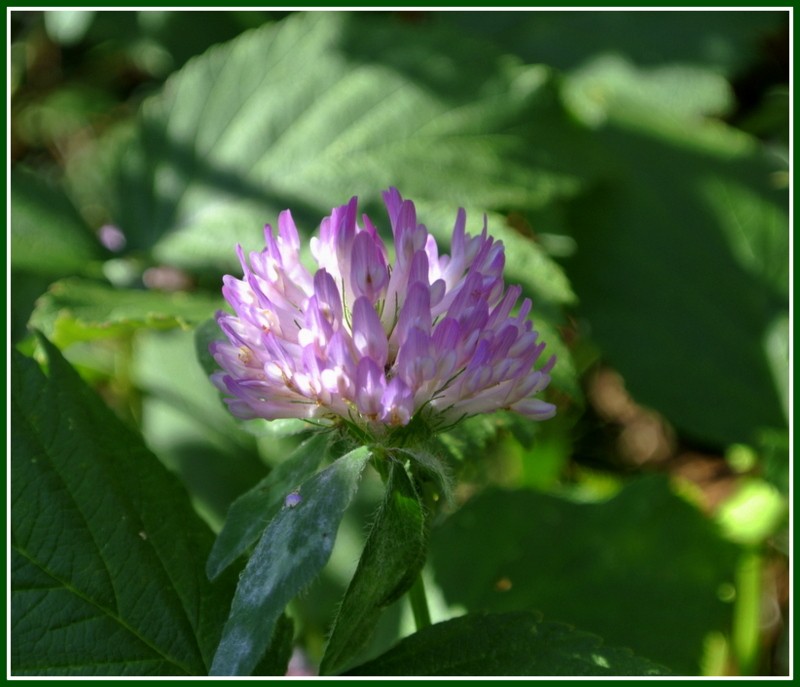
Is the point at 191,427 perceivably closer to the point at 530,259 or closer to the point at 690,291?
the point at 530,259

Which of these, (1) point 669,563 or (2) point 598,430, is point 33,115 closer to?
(2) point 598,430

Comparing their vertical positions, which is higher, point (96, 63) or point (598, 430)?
point (96, 63)

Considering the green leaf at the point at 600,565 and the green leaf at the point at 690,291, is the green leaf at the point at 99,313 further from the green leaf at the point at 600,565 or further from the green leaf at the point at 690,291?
the green leaf at the point at 690,291

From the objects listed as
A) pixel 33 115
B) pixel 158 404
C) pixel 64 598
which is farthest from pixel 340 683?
pixel 33 115

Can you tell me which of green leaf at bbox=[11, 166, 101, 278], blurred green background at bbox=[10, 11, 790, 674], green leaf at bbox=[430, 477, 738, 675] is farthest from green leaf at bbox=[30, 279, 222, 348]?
green leaf at bbox=[430, 477, 738, 675]

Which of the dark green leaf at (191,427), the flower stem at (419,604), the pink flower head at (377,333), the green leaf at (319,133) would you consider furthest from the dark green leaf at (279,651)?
the green leaf at (319,133)

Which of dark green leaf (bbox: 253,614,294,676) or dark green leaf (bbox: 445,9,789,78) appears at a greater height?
dark green leaf (bbox: 445,9,789,78)

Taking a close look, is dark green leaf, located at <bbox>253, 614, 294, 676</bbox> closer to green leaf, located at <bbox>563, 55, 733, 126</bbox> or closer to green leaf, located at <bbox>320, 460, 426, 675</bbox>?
green leaf, located at <bbox>320, 460, 426, 675</bbox>
